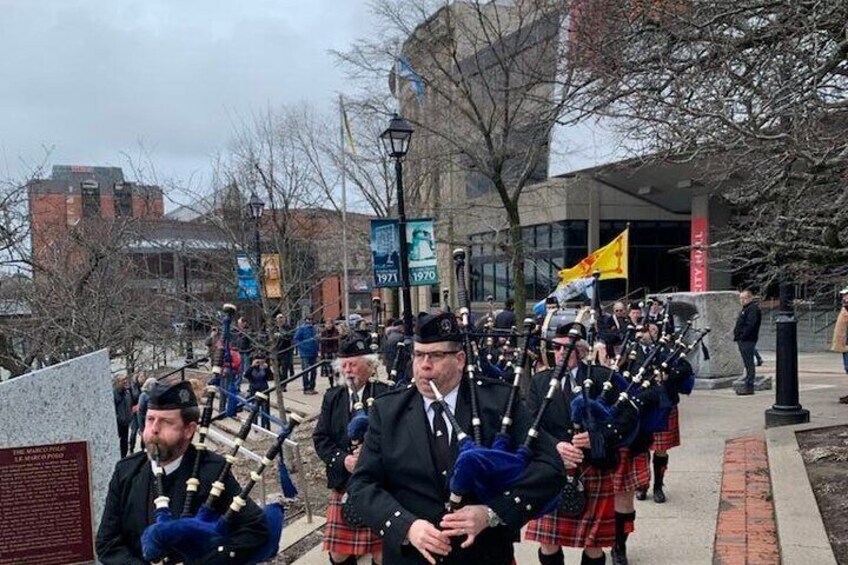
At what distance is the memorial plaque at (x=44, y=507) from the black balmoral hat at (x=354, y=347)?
1.82m

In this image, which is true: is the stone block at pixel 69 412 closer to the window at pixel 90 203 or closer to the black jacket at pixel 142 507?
the black jacket at pixel 142 507

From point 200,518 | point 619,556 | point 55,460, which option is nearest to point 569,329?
point 619,556

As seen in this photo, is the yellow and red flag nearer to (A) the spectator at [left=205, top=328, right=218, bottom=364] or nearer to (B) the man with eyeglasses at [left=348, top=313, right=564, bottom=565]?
(A) the spectator at [left=205, top=328, right=218, bottom=364]

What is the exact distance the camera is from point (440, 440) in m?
2.89

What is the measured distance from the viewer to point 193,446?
10.1 ft

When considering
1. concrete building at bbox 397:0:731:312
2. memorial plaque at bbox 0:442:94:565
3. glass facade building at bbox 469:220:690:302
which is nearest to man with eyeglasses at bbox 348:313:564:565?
memorial plaque at bbox 0:442:94:565

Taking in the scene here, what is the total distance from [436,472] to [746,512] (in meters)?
4.12

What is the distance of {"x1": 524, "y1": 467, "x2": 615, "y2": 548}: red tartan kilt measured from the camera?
14.6 ft

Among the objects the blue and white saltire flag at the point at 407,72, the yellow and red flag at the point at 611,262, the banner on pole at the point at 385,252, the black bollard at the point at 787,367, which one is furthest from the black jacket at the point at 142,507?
the blue and white saltire flag at the point at 407,72

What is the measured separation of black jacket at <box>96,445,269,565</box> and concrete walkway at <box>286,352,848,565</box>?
2.83 metres

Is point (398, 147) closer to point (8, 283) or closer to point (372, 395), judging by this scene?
point (372, 395)

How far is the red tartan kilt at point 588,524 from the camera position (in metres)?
4.44

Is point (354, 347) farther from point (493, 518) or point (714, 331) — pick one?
point (714, 331)

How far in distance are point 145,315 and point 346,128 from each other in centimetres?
1069
